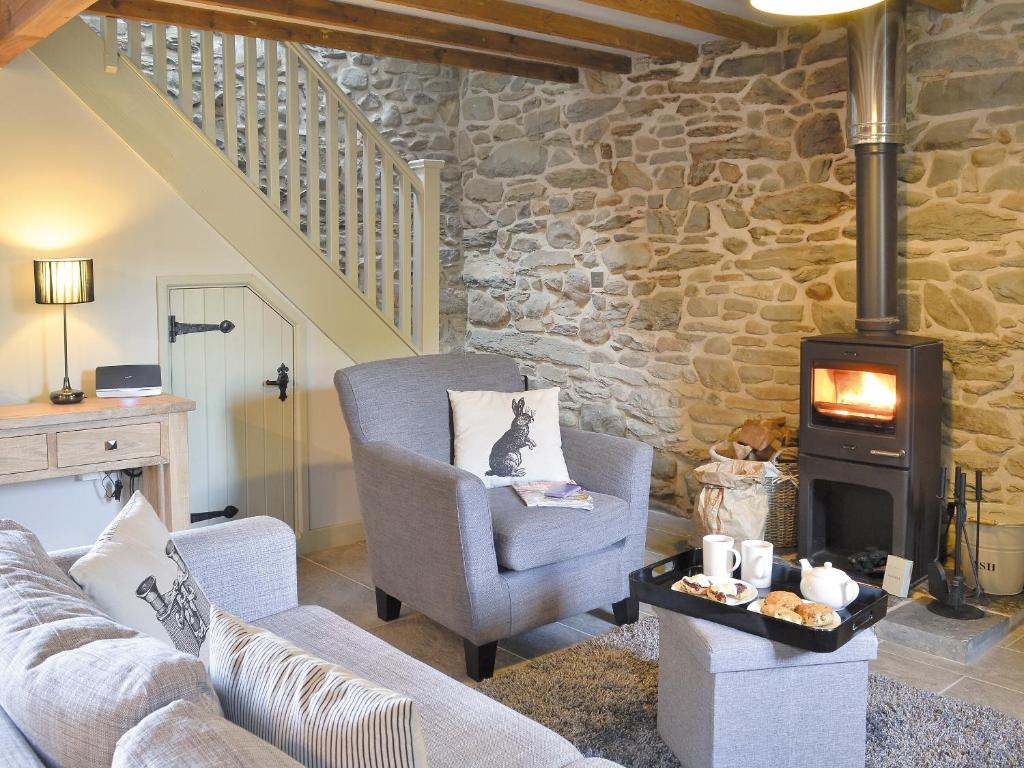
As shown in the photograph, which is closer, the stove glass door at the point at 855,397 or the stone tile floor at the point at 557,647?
the stone tile floor at the point at 557,647

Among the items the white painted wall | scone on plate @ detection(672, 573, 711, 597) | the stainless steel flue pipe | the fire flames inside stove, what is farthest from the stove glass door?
the white painted wall

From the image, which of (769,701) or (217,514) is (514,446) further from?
(769,701)

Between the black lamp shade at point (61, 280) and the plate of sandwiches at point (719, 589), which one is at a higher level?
the black lamp shade at point (61, 280)

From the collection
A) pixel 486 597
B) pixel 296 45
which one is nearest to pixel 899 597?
pixel 486 597

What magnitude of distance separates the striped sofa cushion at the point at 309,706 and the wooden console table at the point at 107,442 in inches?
84.1

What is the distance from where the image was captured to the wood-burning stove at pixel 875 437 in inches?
149

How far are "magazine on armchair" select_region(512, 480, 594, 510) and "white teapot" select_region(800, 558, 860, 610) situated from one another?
1.02 metres

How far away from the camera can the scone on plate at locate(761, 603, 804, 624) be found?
2447 mm

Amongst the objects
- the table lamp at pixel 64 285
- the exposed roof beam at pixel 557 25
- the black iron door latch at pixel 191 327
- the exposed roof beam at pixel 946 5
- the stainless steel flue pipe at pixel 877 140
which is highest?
the exposed roof beam at pixel 557 25

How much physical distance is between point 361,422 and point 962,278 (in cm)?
245

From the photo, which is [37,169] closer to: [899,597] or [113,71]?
[113,71]

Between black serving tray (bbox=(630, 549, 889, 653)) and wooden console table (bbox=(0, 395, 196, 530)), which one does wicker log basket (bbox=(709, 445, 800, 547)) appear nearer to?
black serving tray (bbox=(630, 549, 889, 653))

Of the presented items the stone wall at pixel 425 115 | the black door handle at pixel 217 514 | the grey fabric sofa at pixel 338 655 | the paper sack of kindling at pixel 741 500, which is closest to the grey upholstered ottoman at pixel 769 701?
the grey fabric sofa at pixel 338 655

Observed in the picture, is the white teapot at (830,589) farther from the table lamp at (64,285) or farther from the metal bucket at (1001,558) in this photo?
the table lamp at (64,285)
